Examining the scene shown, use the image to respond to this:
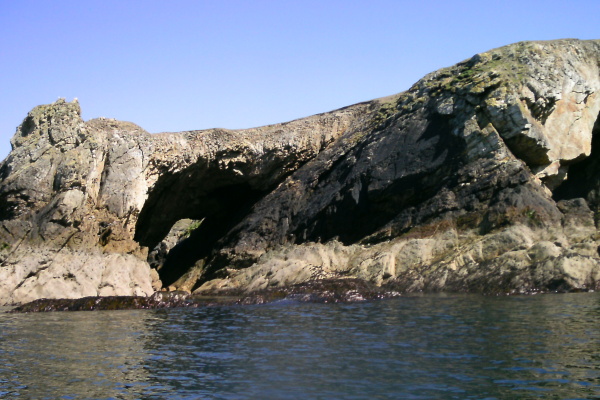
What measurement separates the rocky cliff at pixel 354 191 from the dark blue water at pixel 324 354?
8110mm

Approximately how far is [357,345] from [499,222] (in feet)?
60.2

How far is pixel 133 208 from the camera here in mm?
38875

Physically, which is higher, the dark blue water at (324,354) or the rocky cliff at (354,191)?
the rocky cliff at (354,191)

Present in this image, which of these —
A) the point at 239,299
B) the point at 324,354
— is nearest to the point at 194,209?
the point at 239,299

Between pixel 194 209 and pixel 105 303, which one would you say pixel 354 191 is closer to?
pixel 194 209

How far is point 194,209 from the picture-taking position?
46.8 metres

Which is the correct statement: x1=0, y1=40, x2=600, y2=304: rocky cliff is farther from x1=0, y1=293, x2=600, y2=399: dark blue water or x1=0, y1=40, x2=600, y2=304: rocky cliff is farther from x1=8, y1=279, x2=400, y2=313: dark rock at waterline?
A: x1=0, y1=293, x2=600, y2=399: dark blue water

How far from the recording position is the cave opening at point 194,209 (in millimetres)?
43875

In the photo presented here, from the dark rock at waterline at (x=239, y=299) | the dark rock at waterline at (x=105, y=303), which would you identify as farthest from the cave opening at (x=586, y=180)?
the dark rock at waterline at (x=105, y=303)

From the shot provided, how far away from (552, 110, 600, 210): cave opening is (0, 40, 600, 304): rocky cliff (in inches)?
4.4

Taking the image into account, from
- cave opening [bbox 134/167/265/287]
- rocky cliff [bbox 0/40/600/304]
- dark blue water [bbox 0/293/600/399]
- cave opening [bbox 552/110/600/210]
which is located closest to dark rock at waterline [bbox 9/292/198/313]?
rocky cliff [bbox 0/40/600/304]

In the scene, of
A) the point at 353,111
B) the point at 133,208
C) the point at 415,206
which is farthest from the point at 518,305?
the point at 353,111

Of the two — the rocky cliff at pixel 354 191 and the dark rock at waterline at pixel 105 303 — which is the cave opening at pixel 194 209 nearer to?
the rocky cliff at pixel 354 191

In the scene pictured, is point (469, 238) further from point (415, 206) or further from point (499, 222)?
point (415, 206)
